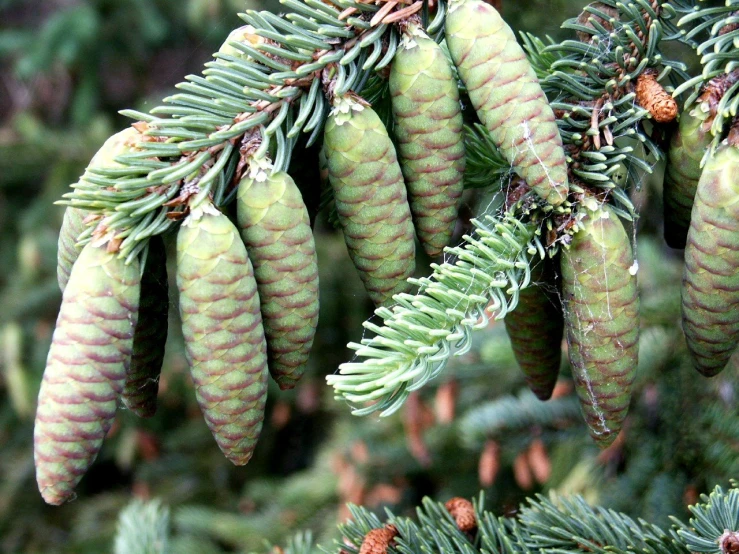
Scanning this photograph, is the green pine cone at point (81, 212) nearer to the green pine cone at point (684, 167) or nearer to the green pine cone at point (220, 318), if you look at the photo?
the green pine cone at point (220, 318)

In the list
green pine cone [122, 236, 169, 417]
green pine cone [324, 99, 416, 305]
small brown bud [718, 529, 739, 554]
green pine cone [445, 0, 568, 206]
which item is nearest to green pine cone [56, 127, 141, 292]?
green pine cone [122, 236, 169, 417]

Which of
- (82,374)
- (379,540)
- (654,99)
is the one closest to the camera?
(82,374)

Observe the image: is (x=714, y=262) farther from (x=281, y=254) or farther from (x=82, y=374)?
(x=82, y=374)

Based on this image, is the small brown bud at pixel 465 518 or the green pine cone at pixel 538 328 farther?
the small brown bud at pixel 465 518

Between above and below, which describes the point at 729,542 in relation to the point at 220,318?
below

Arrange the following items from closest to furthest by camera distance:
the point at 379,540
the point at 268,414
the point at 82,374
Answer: the point at 82,374
the point at 379,540
the point at 268,414

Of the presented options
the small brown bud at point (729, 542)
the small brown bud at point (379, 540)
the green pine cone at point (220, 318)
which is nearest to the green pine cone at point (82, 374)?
the green pine cone at point (220, 318)

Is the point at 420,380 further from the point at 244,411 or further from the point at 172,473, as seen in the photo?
the point at 172,473

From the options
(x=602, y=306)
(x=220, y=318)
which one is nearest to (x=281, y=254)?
(x=220, y=318)
